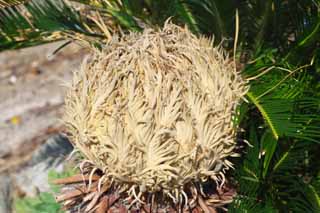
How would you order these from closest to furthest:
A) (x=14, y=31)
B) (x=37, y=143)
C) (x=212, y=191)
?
(x=212, y=191)
(x=14, y=31)
(x=37, y=143)

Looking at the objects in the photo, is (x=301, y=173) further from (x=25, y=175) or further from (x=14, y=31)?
(x=25, y=175)

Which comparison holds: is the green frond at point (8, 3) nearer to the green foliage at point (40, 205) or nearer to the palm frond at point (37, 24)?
the palm frond at point (37, 24)

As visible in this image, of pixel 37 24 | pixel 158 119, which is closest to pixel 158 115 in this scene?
pixel 158 119

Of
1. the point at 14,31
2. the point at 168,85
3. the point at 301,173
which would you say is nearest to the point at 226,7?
the point at 168,85

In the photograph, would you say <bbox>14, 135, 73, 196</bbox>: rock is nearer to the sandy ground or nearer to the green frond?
the sandy ground

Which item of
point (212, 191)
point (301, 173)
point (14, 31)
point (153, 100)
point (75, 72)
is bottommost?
point (301, 173)

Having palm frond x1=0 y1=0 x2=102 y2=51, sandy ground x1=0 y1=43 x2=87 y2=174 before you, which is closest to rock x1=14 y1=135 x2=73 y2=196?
sandy ground x1=0 y1=43 x2=87 y2=174

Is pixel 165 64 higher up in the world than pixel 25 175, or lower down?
higher up

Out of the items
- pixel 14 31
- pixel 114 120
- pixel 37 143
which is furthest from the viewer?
pixel 37 143

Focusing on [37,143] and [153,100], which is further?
[37,143]
